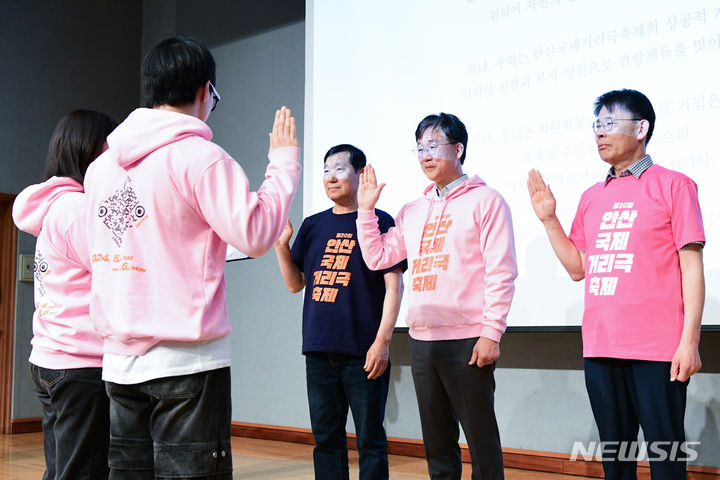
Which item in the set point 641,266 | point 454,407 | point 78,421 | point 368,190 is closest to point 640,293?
point 641,266

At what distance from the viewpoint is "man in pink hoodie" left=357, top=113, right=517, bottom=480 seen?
2.08 meters

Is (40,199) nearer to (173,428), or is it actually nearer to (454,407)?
(173,428)

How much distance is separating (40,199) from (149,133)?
760 millimetres

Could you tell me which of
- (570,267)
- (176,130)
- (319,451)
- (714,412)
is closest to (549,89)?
(570,267)

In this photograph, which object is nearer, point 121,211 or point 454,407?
point 121,211

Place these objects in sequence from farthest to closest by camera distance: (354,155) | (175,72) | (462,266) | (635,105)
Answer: (354,155) → (462,266) → (635,105) → (175,72)

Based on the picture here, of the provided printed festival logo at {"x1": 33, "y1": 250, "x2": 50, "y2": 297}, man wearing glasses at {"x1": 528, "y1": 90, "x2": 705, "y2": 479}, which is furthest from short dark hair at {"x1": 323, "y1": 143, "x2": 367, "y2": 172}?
printed festival logo at {"x1": 33, "y1": 250, "x2": 50, "y2": 297}

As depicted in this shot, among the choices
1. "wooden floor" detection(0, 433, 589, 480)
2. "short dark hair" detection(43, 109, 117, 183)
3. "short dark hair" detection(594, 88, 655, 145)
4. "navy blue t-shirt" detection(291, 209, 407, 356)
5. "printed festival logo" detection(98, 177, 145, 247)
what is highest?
"short dark hair" detection(594, 88, 655, 145)

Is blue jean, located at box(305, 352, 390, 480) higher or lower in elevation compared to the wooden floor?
higher

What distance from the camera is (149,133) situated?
1.30m

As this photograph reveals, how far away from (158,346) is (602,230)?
1313 mm

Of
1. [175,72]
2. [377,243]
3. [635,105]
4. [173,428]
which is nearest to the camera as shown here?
[173,428]

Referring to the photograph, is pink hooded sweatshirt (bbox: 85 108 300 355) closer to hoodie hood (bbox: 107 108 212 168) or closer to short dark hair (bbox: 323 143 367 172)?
hoodie hood (bbox: 107 108 212 168)

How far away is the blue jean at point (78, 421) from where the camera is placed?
5.48ft
